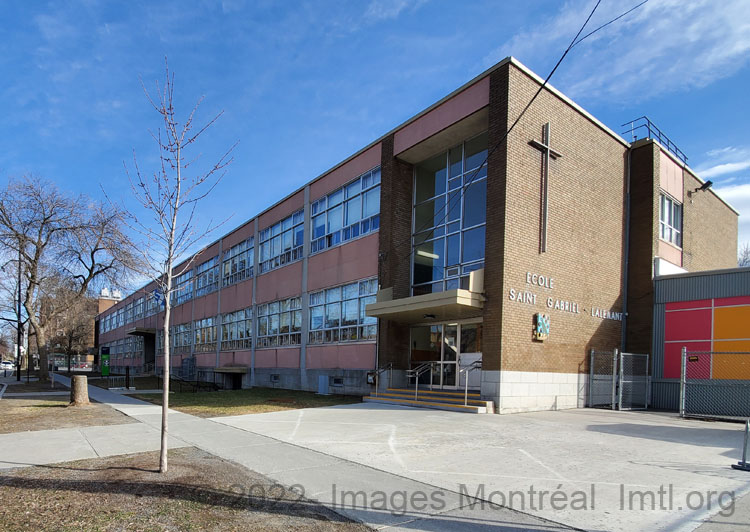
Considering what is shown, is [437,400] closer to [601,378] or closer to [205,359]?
[601,378]

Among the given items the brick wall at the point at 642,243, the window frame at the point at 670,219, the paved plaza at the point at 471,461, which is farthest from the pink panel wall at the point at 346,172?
the window frame at the point at 670,219

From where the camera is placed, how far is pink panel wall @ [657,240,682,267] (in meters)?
20.8

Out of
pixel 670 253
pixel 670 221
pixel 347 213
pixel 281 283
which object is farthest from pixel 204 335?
pixel 670 221

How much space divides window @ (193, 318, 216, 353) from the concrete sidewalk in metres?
26.1

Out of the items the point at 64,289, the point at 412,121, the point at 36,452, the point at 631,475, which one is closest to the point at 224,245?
the point at 64,289

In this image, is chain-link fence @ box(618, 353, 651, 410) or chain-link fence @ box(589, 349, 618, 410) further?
chain-link fence @ box(618, 353, 651, 410)

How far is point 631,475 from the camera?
272 inches

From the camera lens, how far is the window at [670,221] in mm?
21219

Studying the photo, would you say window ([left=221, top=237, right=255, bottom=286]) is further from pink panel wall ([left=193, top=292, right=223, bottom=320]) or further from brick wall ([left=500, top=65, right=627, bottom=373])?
brick wall ([left=500, top=65, right=627, bottom=373])

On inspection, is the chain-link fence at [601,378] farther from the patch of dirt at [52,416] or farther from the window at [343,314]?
the patch of dirt at [52,416]

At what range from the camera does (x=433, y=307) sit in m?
15.9

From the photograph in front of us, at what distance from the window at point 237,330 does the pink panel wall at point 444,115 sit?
1575 centimetres

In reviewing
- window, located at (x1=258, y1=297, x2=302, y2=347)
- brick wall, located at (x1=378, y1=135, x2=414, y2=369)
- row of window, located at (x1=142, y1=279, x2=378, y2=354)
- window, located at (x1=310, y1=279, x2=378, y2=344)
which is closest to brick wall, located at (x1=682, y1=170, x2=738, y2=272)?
brick wall, located at (x1=378, y1=135, x2=414, y2=369)

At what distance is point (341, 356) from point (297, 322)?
179 inches
